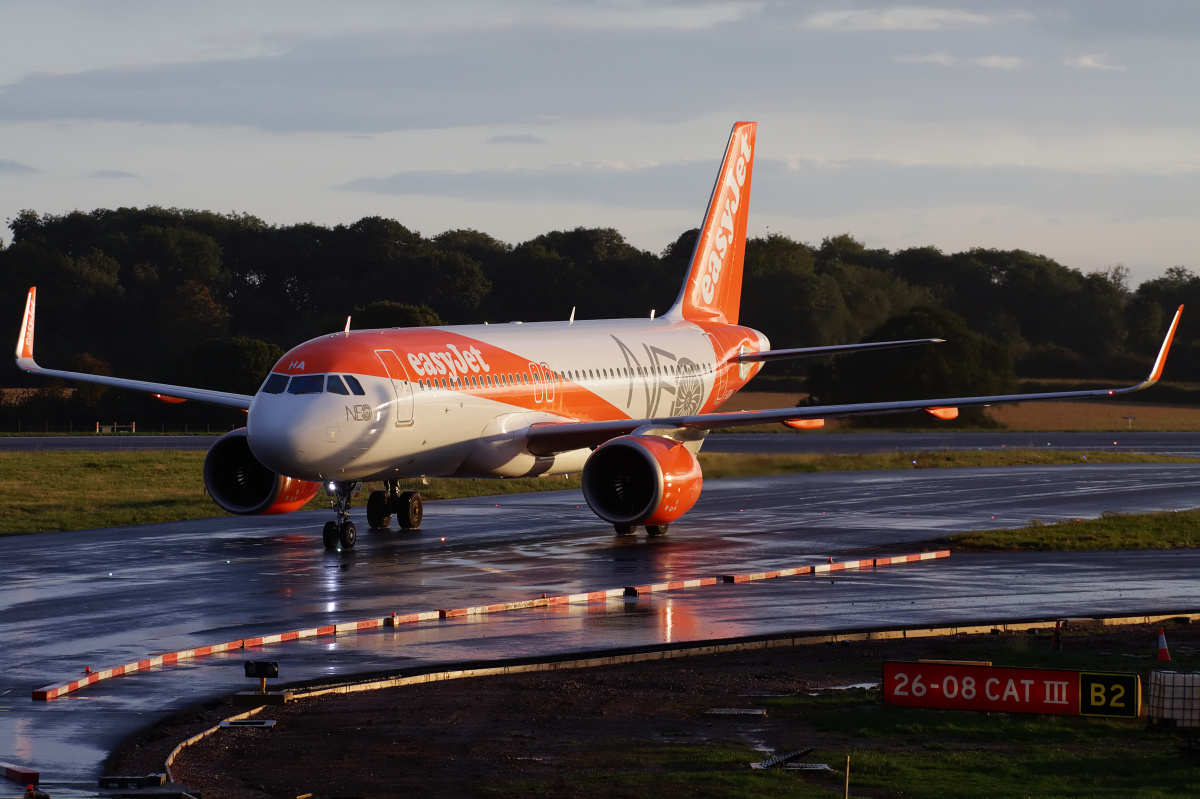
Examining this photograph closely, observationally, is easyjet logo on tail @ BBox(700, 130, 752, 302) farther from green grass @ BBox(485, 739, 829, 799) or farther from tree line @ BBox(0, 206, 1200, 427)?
green grass @ BBox(485, 739, 829, 799)

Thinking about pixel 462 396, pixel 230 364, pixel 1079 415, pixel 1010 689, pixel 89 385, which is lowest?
pixel 1010 689

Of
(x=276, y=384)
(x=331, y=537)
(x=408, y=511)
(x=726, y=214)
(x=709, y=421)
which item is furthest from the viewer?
(x=726, y=214)

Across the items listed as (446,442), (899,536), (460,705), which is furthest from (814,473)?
(460,705)

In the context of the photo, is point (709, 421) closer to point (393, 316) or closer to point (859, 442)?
point (859, 442)

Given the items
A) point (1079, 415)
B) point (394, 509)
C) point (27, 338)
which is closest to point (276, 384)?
point (394, 509)

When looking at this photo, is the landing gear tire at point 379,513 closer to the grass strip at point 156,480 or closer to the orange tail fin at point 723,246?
the grass strip at point 156,480

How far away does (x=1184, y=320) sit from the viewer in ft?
278

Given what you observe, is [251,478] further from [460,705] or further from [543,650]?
[460,705]

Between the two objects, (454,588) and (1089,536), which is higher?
(1089,536)

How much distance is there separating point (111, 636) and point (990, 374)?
5500cm

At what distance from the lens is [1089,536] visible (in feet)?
99.7

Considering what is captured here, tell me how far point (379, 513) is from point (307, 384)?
564 centimetres

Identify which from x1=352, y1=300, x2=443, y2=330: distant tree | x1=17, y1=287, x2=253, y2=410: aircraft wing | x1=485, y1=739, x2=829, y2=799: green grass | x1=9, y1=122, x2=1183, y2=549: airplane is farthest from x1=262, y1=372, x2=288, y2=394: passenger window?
x1=352, y1=300, x2=443, y2=330: distant tree

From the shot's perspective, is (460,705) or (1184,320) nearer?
(460,705)
